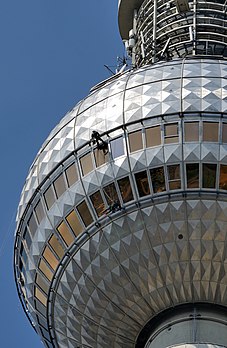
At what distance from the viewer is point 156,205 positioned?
33.0 m

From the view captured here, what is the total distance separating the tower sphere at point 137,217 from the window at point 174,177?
3 cm

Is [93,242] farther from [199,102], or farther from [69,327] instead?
[199,102]

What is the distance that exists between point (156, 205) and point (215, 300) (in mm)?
3814

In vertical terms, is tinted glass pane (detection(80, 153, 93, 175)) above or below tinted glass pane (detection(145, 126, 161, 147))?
below

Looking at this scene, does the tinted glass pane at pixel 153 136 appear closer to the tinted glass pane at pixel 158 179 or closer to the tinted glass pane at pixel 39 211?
the tinted glass pane at pixel 158 179

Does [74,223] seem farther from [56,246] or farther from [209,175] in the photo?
[209,175]

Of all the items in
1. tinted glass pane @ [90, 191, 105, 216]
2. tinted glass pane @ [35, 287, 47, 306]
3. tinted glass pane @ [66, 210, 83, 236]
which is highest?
tinted glass pane @ [90, 191, 105, 216]

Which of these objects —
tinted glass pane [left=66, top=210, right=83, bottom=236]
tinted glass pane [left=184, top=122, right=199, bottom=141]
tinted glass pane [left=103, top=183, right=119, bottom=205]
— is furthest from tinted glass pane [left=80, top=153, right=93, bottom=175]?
tinted glass pane [left=184, top=122, right=199, bottom=141]

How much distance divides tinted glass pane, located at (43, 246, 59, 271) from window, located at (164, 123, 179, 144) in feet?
18.6

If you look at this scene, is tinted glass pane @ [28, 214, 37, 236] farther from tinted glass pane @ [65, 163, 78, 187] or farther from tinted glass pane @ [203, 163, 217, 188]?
tinted glass pane @ [203, 163, 217, 188]

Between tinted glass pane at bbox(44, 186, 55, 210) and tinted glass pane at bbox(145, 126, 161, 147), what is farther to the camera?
tinted glass pane at bbox(44, 186, 55, 210)

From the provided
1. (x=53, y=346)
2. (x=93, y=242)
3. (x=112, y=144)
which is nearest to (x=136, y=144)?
(x=112, y=144)

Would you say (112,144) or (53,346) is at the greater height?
(112,144)

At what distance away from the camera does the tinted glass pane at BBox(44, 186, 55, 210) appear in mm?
35281
